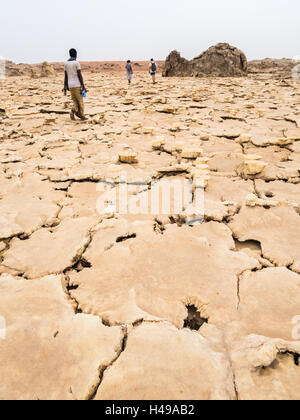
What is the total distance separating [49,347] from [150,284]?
489mm

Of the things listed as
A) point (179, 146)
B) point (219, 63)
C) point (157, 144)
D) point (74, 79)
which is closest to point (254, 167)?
point (179, 146)

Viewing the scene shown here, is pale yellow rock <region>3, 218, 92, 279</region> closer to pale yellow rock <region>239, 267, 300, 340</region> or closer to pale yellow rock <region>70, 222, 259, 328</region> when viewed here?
pale yellow rock <region>70, 222, 259, 328</region>

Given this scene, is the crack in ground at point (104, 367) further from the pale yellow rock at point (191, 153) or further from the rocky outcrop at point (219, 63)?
the rocky outcrop at point (219, 63)

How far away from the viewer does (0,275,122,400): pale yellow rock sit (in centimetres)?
79

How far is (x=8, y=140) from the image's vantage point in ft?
11.2

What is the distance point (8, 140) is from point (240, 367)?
12.3 ft

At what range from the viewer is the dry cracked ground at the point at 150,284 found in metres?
0.81

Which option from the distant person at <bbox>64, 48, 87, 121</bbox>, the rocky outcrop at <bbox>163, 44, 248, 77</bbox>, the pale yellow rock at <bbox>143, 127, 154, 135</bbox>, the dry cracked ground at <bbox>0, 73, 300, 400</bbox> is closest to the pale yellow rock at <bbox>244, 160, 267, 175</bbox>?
the dry cracked ground at <bbox>0, 73, 300, 400</bbox>

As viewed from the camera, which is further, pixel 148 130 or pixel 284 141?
pixel 148 130

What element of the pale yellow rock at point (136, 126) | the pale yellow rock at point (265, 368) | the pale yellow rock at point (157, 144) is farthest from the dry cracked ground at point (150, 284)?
the pale yellow rock at point (136, 126)

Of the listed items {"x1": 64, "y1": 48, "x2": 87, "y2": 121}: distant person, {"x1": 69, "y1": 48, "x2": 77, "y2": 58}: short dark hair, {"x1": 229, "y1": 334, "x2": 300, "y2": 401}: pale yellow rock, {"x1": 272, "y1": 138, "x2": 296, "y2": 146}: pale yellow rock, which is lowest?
{"x1": 229, "y1": 334, "x2": 300, "y2": 401}: pale yellow rock

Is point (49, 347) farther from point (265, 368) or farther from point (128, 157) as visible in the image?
point (128, 157)

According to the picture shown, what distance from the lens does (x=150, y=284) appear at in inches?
46.7

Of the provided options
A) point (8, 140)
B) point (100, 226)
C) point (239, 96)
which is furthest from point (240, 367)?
point (239, 96)
